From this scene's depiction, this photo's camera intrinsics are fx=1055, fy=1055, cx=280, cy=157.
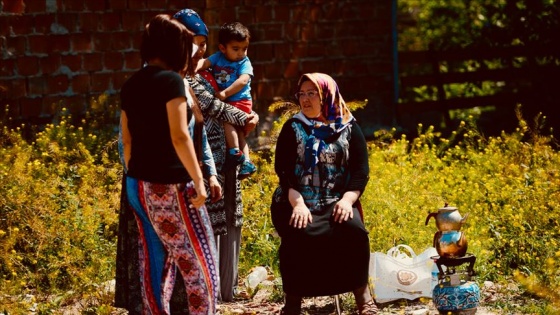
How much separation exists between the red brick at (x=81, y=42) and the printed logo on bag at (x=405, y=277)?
4.48 m

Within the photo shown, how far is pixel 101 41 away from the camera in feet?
32.8

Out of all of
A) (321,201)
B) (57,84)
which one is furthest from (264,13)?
(321,201)

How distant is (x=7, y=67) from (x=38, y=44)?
14.2 inches

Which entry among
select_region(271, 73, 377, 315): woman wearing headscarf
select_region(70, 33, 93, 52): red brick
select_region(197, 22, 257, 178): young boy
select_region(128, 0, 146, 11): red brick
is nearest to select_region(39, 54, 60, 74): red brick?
select_region(70, 33, 93, 52): red brick

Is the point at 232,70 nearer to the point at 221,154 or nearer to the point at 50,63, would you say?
the point at 221,154

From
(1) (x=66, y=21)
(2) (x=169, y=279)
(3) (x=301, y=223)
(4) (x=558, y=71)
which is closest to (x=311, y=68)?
(1) (x=66, y=21)

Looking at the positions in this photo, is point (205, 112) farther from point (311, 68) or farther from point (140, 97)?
point (311, 68)

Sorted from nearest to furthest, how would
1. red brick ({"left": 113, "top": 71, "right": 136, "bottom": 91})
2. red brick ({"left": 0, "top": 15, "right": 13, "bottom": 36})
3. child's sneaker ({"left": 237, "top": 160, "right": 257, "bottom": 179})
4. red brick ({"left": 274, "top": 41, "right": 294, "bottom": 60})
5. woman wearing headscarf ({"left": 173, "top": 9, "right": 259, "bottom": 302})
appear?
woman wearing headscarf ({"left": 173, "top": 9, "right": 259, "bottom": 302}), child's sneaker ({"left": 237, "top": 160, "right": 257, "bottom": 179}), red brick ({"left": 0, "top": 15, "right": 13, "bottom": 36}), red brick ({"left": 113, "top": 71, "right": 136, "bottom": 91}), red brick ({"left": 274, "top": 41, "right": 294, "bottom": 60})

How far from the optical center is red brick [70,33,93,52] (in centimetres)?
987

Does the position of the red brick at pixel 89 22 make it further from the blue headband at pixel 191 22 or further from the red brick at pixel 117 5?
the blue headband at pixel 191 22

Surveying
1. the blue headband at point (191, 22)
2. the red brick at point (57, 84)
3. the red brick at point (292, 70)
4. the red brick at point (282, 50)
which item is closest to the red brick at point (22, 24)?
the red brick at point (57, 84)

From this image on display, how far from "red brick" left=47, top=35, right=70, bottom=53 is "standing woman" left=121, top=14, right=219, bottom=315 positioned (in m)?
4.64

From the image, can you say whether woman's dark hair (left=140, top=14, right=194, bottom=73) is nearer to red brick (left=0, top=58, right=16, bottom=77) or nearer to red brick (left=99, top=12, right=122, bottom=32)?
red brick (left=0, top=58, right=16, bottom=77)

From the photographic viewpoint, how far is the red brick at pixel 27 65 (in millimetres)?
9617
